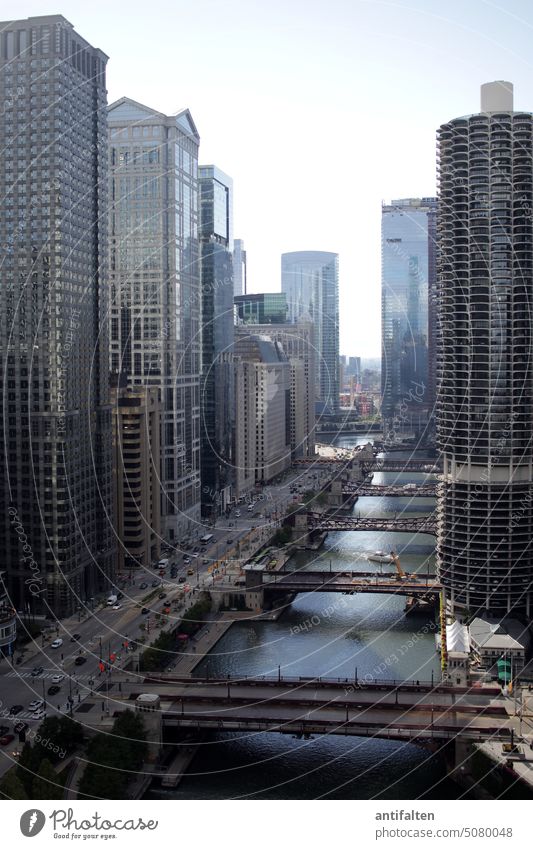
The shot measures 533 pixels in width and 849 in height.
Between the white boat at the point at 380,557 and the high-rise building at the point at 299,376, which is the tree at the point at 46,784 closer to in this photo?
the white boat at the point at 380,557

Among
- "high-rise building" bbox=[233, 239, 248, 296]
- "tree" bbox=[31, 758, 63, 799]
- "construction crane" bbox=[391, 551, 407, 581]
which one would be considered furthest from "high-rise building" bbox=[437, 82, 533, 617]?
"high-rise building" bbox=[233, 239, 248, 296]

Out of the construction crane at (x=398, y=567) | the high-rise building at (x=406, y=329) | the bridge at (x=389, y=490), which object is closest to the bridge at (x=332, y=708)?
the construction crane at (x=398, y=567)

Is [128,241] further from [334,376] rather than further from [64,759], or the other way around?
[334,376]

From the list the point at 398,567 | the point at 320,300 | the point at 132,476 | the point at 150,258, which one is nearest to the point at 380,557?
the point at 398,567

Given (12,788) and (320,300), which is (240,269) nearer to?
(320,300)

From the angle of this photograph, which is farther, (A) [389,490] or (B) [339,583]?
(A) [389,490]

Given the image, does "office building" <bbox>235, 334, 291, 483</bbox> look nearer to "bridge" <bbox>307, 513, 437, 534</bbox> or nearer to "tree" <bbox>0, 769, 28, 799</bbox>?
"bridge" <bbox>307, 513, 437, 534</bbox>
